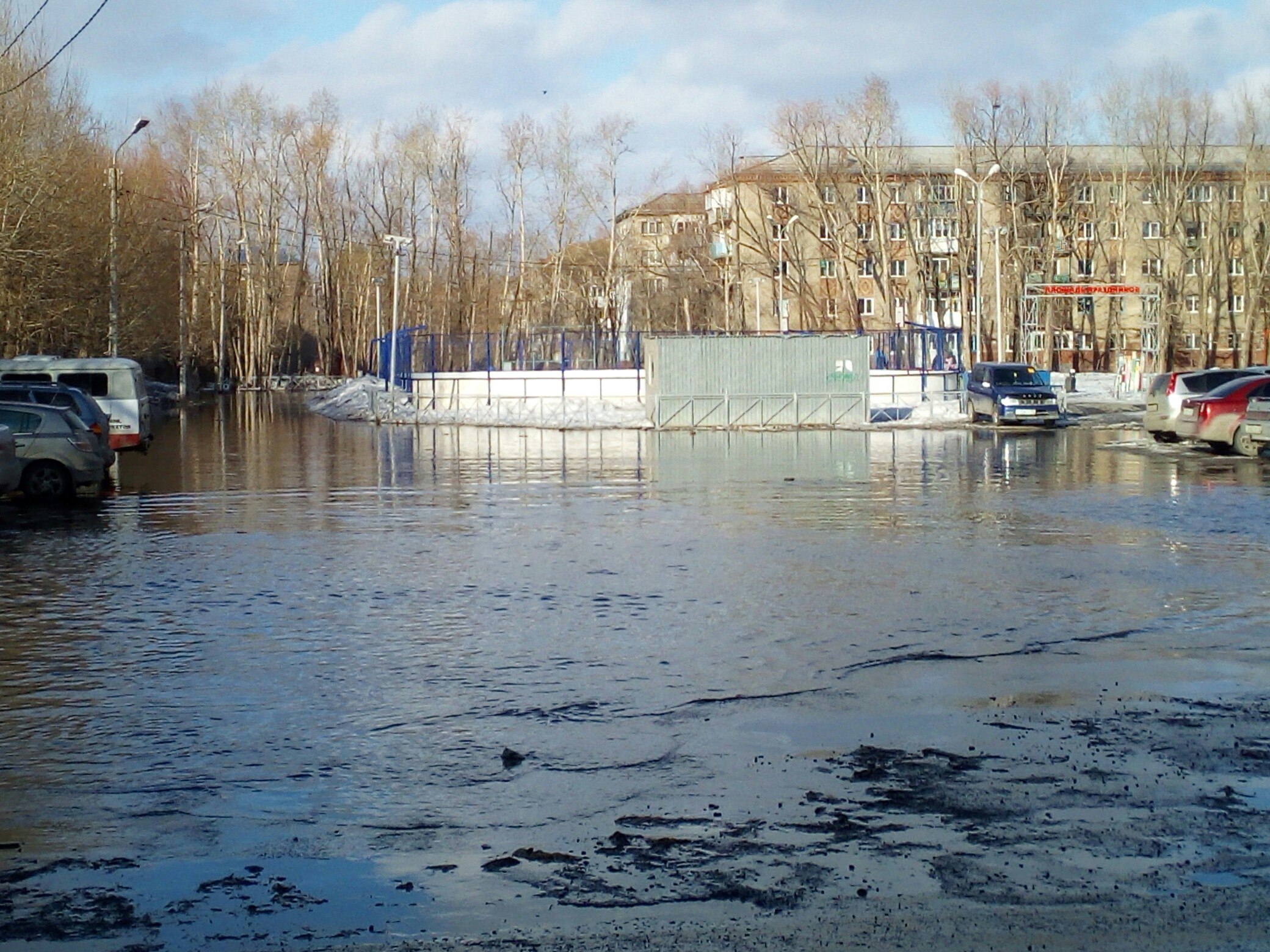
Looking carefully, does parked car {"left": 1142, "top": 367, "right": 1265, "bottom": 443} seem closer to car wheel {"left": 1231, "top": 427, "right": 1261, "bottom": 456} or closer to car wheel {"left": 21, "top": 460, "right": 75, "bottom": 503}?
car wheel {"left": 1231, "top": 427, "right": 1261, "bottom": 456}

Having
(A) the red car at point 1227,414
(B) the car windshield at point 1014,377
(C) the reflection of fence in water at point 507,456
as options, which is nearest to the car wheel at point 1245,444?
(A) the red car at point 1227,414

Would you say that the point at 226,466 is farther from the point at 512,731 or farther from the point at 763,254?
the point at 763,254

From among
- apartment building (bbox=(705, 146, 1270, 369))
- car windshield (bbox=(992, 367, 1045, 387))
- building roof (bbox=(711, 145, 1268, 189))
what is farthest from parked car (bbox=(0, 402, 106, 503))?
building roof (bbox=(711, 145, 1268, 189))

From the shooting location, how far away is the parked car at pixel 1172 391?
3145 cm

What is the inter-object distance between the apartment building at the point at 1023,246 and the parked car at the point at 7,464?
5475cm

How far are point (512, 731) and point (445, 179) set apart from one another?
3246 inches

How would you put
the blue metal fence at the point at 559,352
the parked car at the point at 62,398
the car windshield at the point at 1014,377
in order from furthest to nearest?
the blue metal fence at the point at 559,352 < the car windshield at the point at 1014,377 < the parked car at the point at 62,398

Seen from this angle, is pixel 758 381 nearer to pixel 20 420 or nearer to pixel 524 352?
pixel 524 352

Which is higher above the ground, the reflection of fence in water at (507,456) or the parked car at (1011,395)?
the parked car at (1011,395)

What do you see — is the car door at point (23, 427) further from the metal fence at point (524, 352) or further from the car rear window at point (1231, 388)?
the metal fence at point (524, 352)

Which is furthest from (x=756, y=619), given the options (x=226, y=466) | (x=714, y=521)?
(x=226, y=466)

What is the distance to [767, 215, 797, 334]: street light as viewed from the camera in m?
75.6

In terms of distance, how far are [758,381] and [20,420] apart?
2413 centimetres

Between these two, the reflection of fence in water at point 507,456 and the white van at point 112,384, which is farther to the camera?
the white van at point 112,384
